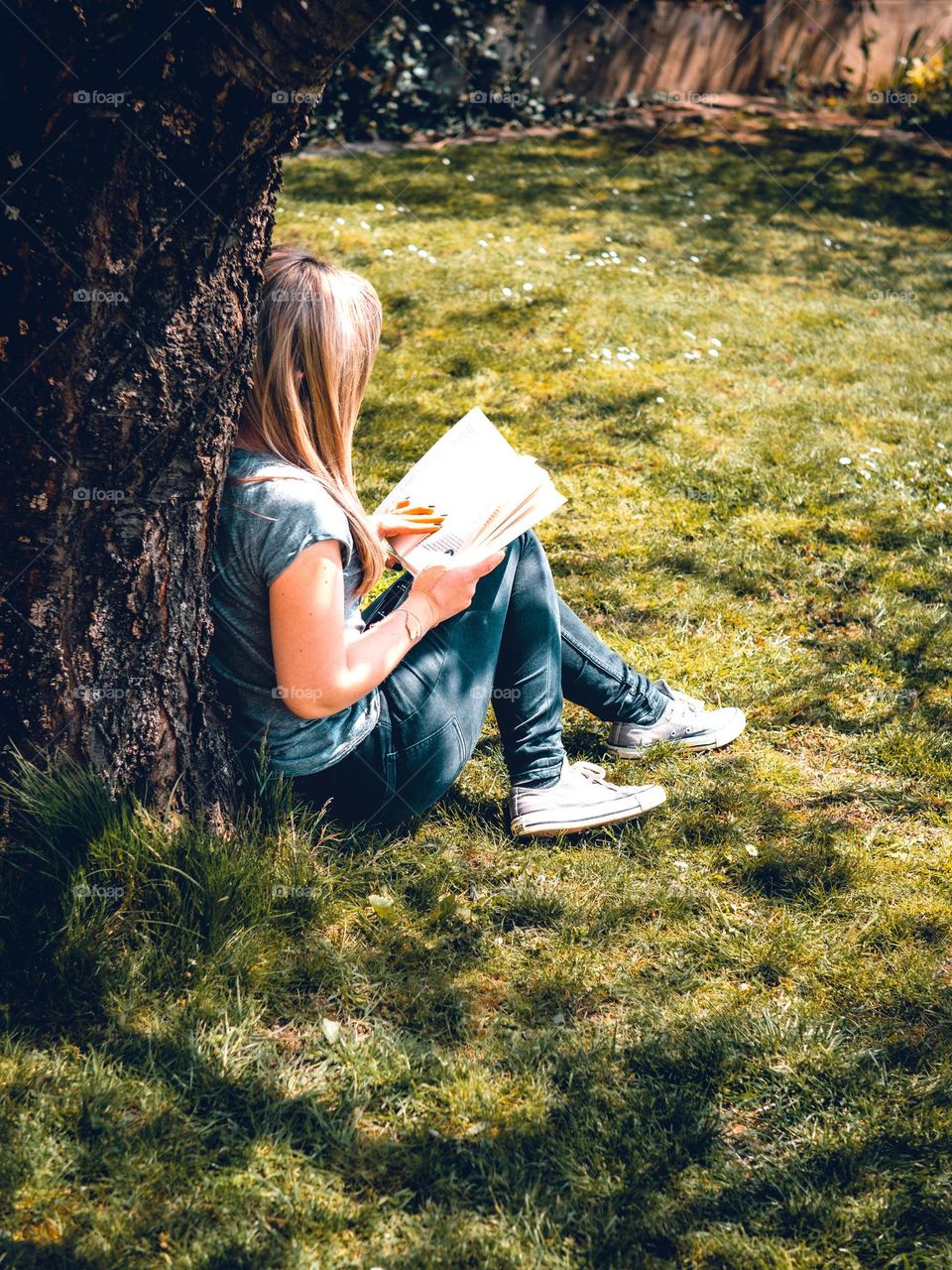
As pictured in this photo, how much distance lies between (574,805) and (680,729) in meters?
0.58

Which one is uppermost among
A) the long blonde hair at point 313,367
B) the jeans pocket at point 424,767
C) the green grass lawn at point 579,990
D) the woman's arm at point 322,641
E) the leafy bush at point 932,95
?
the leafy bush at point 932,95

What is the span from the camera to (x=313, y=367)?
246 cm

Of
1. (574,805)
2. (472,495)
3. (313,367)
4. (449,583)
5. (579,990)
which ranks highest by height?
(313,367)

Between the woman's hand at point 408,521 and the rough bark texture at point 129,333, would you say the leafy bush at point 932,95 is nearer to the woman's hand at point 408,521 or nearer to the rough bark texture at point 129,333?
the woman's hand at point 408,521

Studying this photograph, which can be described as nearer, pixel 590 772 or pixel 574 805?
pixel 574 805

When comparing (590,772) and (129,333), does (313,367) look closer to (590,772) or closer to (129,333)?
(129,333)

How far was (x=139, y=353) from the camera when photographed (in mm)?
2195

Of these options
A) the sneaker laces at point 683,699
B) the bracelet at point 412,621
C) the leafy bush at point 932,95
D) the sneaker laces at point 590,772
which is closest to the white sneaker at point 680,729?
the sneaker laces at point 683,699

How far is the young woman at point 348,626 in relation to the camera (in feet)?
7.90

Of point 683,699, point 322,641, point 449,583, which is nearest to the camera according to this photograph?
point 322,641

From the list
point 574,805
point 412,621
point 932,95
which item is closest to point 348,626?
point 412,621

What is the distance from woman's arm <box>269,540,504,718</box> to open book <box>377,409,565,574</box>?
0.83ft

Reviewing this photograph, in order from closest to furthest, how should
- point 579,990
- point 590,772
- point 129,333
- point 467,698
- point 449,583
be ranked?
point 129,333
point 579,990
point 449,583
point 467,698
point 590,772

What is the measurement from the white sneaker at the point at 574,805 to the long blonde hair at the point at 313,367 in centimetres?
88
